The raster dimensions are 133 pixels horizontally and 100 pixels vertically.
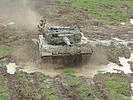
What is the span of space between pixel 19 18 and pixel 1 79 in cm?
1407

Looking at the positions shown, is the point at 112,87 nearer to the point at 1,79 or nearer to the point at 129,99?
the point at 129,99

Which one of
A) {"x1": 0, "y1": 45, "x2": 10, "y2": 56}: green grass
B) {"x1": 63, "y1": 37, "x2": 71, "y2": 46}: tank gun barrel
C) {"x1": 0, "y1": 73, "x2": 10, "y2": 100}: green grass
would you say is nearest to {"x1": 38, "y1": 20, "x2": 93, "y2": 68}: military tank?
{"x1": 63, "y1": 37, "x2": 71, "y2": 46}: tank gun barrel

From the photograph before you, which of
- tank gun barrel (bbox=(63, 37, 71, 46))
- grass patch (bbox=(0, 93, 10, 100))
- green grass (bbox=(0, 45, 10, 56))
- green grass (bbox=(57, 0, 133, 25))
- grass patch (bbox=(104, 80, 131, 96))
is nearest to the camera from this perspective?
grass patch (bbox=(0, 93, 10, 100))

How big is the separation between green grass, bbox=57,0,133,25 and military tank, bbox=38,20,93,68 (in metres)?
10.9

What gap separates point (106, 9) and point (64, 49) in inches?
715

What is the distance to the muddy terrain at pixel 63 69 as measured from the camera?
1516 cm

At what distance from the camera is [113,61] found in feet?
63.6

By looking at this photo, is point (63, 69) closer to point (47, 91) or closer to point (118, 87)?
point (47, 91)

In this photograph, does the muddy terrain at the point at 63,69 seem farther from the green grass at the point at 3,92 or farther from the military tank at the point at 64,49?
the military tank at the point at 64,49

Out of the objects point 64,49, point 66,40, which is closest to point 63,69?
point 64,49

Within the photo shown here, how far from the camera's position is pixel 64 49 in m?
17.3

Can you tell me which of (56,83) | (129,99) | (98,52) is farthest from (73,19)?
(129,99)

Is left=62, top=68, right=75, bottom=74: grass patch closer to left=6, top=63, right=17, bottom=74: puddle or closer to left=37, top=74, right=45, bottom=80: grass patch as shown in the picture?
left=37, top=74, right=45, bottom=80: grass patch

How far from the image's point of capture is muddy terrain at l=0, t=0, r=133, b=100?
15.2 m
